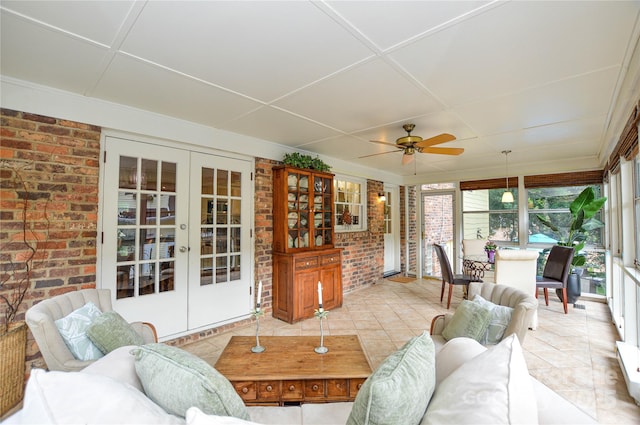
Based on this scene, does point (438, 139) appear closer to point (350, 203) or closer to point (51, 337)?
point (350, 203)

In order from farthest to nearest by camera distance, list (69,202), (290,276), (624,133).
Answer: (290,276)
(624,133)
(69,202)

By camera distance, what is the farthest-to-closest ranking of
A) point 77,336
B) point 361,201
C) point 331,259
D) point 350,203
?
point 361,201, point 350,203, point 331,259, point 77,336

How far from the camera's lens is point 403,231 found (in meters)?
6.87

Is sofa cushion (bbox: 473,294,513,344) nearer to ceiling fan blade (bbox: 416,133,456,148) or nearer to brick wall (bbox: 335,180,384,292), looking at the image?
ceiling fan blade (bbox: 416,133,456,148)

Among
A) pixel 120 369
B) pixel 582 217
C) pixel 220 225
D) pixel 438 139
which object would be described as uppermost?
pixel 438 139

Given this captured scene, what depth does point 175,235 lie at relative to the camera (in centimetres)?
315

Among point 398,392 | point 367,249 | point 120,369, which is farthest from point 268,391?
point 367,249

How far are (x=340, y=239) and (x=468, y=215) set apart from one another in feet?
9.57

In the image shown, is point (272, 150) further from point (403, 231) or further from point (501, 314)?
point (403, 231)

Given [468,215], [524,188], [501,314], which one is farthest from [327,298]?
[524,188]

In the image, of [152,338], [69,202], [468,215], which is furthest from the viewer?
[468,215]

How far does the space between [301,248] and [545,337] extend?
3.11m

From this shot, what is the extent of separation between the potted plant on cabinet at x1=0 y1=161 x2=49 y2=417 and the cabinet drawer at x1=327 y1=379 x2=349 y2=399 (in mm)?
2215

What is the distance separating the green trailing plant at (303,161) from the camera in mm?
4000
